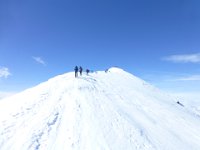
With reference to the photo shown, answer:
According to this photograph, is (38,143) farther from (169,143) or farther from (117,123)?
(169,143)

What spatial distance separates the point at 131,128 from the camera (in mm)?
22328

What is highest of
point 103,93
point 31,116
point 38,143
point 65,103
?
point 103,93

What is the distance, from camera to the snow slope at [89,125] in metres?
19.0

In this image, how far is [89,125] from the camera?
21.8 meters

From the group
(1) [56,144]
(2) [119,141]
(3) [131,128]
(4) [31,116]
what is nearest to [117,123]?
(3) [131,128]

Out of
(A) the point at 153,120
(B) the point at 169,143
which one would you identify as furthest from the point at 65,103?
(B) the point at 169,143

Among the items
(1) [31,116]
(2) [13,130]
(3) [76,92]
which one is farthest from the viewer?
(3) [76,92]

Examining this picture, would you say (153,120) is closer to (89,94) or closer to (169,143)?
(169,143)

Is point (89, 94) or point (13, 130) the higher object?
point (89, 94)

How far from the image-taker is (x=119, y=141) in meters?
19.5

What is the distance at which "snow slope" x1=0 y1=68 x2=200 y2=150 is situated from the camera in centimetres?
1895

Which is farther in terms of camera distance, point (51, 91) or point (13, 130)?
point (51, 91)

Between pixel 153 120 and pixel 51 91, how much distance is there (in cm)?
1687

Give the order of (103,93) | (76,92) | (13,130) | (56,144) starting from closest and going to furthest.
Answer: (56,144) < (13,130) < (76,92) < (103,93)
